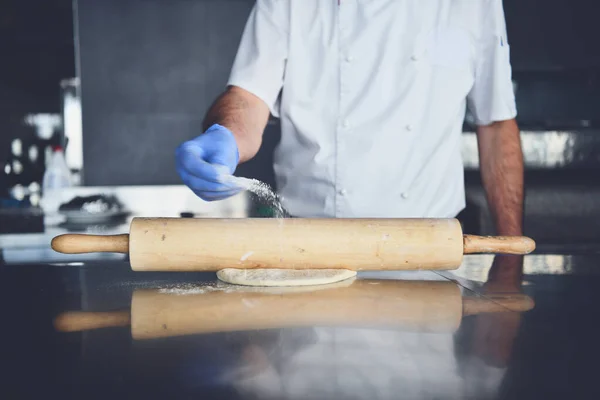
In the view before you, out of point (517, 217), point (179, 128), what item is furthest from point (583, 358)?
point (179, 128)

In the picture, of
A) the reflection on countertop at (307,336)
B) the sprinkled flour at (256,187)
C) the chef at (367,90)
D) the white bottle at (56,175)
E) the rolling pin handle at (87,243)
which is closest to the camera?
the reflection on countertop at (307,336)

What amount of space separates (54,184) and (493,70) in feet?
6.05

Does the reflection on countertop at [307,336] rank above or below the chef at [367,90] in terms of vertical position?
below

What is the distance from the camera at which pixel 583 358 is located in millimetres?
510

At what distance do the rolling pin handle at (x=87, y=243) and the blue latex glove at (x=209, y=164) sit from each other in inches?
7.5

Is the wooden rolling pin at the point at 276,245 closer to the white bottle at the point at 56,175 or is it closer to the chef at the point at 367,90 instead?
the chef at the point at 367,90

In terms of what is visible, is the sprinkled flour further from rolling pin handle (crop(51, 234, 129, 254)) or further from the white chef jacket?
the white chef jacket

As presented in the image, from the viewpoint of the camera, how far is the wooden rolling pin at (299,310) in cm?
61

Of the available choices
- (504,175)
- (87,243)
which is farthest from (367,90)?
(87,243)

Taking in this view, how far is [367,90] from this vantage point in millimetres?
1420

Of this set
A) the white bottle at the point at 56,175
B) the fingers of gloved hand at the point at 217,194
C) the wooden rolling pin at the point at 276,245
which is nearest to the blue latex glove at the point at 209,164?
the fingers of gloved hand at the point at 217,194

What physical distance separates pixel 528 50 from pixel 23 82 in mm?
3115

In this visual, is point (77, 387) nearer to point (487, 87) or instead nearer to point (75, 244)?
point (75, 244)

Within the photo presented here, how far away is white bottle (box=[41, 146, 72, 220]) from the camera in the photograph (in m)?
2.31
